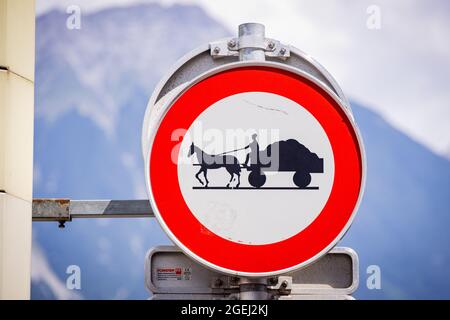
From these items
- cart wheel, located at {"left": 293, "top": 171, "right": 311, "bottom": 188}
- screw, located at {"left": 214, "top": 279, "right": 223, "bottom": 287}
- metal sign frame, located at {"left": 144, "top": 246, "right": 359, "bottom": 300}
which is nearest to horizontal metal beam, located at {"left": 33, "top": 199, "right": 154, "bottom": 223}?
metal sign frame, located at {"left": 144, "top": 246, "right": 359, "bottom": 300}

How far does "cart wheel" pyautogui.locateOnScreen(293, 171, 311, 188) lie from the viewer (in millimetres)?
3025

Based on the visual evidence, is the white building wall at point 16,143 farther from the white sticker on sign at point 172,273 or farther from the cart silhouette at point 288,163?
the cart silhouette at point 288,163

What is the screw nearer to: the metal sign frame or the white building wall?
the metal sign frame

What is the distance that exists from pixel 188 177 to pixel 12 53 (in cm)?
64

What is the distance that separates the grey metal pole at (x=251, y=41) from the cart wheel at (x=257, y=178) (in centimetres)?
49

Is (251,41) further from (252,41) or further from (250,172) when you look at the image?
(250,172)

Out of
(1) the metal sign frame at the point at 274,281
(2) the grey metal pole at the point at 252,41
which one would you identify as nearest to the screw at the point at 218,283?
(1) the metal sign frame at the point at 274,281

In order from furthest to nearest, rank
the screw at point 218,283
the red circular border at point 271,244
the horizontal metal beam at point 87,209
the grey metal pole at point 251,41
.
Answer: the horizontal metal beam at point 87,209
the grey metal pole at point 251,41
the screw at point 218,283
the red circular border at point 271,244

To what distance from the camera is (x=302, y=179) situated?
3031mm

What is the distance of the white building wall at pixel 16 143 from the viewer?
3.06 metres

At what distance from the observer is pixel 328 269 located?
3.34 meters
